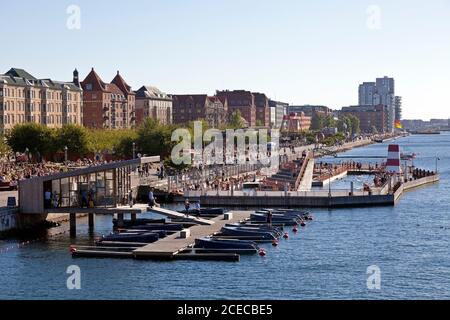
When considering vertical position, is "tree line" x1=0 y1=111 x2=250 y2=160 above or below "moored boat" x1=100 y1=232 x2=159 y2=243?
above

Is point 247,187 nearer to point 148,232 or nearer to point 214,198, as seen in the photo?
point 214,198

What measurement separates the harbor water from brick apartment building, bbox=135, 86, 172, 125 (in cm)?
12466

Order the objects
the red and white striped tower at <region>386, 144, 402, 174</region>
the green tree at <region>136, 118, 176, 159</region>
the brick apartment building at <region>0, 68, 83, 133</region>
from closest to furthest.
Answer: the red and white striped tower at <region>386, 144, 402, 174</region>
the green tree at <region>136, 118, 176, 159</region>
the brick apartment building at <region>0, 68, 83, 133</region>

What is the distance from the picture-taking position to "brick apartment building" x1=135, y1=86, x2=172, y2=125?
17600 centimetres

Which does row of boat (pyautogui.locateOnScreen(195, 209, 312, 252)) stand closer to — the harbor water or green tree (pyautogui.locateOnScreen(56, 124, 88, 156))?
the harbor water

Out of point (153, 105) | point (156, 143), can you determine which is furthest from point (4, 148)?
point (153, 105)

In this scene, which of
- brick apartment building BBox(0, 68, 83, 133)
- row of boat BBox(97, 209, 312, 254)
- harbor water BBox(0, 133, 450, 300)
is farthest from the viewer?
brick apartment building BBox(0, 68, 83, 133)

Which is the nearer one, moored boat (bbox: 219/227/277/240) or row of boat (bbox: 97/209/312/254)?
row of boat (bbox: 97/209/312/254)

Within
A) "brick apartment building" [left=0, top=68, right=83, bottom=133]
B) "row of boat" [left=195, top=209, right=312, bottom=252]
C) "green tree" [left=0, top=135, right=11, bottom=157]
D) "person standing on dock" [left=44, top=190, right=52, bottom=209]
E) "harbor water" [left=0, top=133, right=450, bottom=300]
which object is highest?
"brick apartment building" [left=0, top=68, right=83, bottom=133]

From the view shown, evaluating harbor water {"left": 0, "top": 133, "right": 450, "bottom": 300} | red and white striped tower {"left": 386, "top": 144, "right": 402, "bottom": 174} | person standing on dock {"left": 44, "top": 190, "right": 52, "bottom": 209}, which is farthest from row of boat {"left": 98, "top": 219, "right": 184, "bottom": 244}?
red and white striped tower {"left": 386, "top": 144, "right": 402, "bottom": 174}

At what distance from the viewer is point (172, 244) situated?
132 ft

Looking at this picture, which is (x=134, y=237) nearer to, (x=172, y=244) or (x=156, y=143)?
(x=172, y=244)

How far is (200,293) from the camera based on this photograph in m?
31.0

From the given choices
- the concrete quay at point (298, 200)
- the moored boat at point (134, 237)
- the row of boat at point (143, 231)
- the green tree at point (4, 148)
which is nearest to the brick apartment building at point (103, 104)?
the green tree at point (4, 148)
